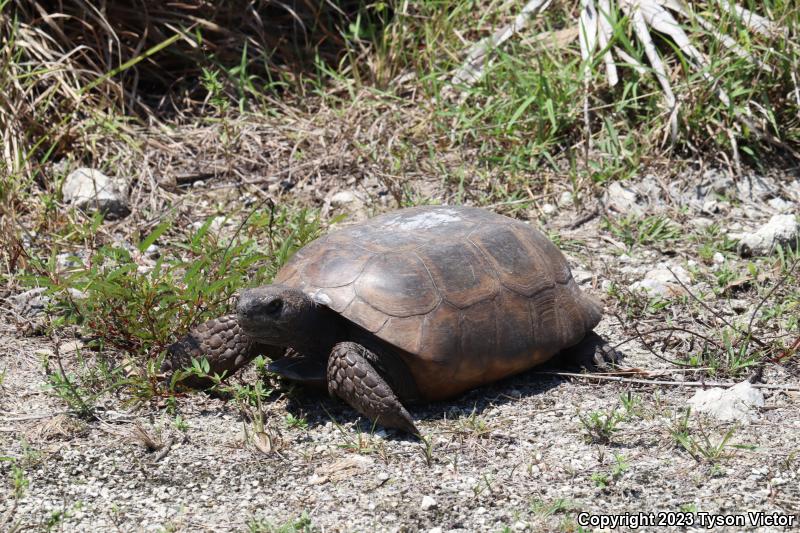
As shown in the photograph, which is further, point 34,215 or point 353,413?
point 34,215

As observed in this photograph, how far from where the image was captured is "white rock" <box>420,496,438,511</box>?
98.0 inches

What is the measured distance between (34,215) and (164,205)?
0.65 m

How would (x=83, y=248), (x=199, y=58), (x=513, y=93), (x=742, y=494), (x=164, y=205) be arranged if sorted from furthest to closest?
(x=199, y=58), (x=513, y=93), (x=164, y=205), (x=83, y=248), (x=742, y=494)

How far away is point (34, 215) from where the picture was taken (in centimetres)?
434

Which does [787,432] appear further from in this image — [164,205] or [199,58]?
[199,58]

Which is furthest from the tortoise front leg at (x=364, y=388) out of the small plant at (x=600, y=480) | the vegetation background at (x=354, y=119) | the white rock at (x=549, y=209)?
the white rock at (x=549, y=209)

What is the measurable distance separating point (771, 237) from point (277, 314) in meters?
2.49

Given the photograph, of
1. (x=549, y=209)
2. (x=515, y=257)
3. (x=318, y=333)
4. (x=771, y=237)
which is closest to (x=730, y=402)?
(x=515, y=257)

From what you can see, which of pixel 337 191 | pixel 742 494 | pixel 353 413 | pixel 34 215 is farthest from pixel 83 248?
pixel 742 494

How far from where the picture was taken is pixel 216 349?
3199 mm

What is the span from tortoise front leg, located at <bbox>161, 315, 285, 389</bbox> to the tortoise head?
0.19 m

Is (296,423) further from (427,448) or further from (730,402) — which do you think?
(730,402)

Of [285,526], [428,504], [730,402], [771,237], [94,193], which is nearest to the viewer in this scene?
[285,526]

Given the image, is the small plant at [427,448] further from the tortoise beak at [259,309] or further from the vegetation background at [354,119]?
the vegetation background at [354,119]
